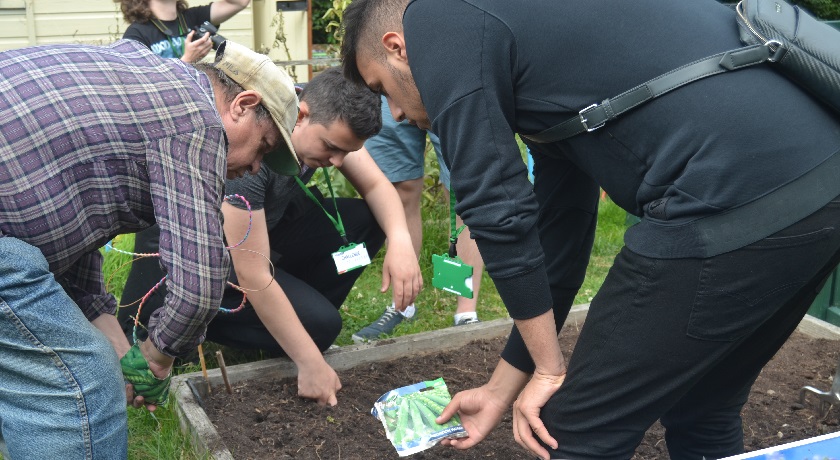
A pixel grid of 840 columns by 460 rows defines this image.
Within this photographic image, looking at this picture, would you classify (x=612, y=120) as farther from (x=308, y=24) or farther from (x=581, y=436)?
(x=308, y=24)

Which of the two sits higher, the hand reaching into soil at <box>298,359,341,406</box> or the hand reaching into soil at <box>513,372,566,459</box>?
the hand reaching into soil at <box>513,372,566,459</box>

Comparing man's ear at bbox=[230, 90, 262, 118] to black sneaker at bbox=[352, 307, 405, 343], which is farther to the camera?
black sneaker at bbox=[352, 307, 405, 343]

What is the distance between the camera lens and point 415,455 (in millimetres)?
2836

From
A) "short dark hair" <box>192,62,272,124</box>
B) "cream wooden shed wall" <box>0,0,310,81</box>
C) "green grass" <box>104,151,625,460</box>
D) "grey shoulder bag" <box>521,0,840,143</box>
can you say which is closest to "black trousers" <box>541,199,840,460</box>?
"grey shoulder bag" <box>521,0,840,143</box>

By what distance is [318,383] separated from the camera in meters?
3.11

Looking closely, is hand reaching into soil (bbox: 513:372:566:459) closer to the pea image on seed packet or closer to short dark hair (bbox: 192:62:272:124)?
the pea image on seed packet

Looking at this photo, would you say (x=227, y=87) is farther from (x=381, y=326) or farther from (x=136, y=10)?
(x=136, y=10)

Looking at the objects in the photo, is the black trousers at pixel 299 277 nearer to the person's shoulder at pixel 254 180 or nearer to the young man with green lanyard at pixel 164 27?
the person's shoulder at pixel 254 180

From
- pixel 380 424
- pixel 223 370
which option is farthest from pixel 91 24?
pixel 380 424

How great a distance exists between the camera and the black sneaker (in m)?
3.86

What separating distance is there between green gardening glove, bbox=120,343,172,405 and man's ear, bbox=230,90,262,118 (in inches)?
27.1

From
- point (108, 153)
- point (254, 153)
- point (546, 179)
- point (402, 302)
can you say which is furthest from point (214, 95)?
point (402, 302)

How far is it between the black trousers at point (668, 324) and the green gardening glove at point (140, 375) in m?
1.03

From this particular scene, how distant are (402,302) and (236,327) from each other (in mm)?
663
